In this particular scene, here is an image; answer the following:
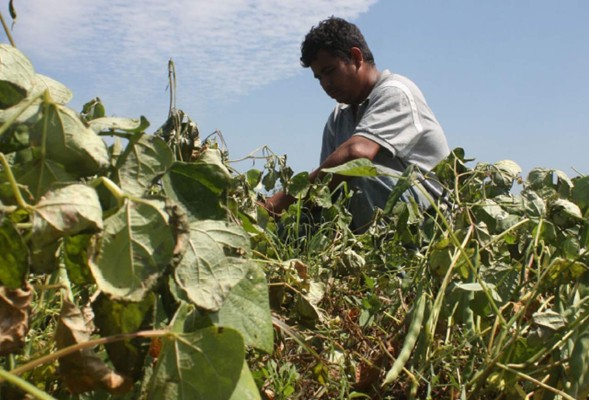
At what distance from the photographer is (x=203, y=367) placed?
829 mm

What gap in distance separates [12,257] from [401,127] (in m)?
3.15

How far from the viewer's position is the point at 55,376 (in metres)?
1.04

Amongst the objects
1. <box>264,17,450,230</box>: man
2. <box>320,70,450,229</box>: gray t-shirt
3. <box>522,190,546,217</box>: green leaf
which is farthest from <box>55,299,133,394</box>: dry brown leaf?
<box>320,70,450,229</box>: gray t-shirt

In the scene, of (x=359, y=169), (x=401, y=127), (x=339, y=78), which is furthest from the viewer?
(x=339, y=78)

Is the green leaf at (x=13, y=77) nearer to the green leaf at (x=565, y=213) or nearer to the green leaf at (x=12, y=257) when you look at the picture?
the green leaf at (x=12, y=257)

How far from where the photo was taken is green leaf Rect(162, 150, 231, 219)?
100cm

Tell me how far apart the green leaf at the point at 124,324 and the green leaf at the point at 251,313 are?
10cm

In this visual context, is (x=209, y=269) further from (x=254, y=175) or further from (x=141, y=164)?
(x=254, y=175)

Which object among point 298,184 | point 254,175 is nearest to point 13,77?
point 254,175

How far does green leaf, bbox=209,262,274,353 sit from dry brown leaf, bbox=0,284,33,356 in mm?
241

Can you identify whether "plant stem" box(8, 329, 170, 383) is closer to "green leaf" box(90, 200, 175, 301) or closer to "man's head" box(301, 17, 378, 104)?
"green leaf" box(90, 200, 175, 301)

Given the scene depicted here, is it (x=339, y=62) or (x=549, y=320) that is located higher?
(x=549, y=320)

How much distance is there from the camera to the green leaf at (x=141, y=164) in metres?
0.94

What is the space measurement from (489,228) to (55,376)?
2.95 ft
